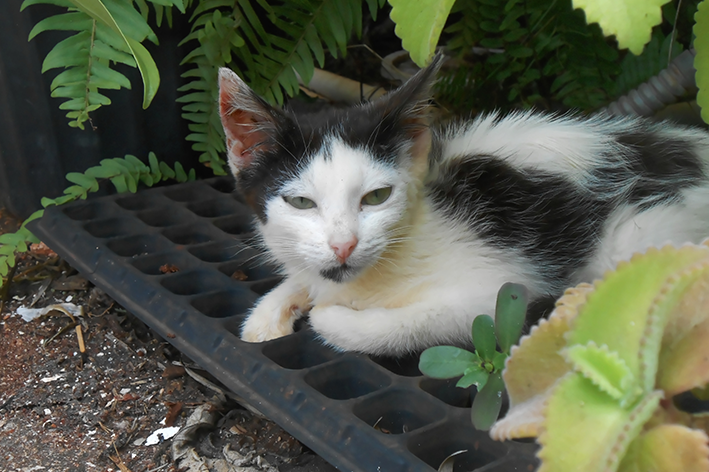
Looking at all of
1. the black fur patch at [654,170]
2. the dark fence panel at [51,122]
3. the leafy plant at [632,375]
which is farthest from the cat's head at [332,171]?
the dark fence panel at [51,122]

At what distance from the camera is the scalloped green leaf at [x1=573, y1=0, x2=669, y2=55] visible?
28.2 inches

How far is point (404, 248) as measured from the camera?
1449 mm

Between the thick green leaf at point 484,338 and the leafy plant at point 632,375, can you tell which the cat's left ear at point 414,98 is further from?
the leafy plant at point 632,375

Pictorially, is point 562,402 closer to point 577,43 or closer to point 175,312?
point 175,312

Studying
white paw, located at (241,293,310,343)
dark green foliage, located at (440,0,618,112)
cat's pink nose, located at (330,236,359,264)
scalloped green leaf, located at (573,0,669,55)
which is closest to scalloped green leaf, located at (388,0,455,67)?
scalloped green leaf, located at (573,0,669,55)

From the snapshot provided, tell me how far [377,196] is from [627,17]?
739 mm

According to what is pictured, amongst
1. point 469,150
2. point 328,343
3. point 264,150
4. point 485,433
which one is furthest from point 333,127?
point 485,433

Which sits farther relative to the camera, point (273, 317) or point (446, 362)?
point (273, 317)

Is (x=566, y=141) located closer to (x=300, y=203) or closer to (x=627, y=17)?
(x=300, y=203)

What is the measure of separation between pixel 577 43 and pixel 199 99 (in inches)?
53.5

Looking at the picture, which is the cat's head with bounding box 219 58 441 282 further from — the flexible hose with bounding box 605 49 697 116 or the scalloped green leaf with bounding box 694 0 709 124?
the flexible hose with bounding box 605 49 697 116

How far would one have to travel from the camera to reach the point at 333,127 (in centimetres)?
145

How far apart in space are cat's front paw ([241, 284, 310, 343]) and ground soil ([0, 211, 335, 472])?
0.17m

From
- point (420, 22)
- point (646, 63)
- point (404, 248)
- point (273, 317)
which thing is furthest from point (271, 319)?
point (646, 63)
